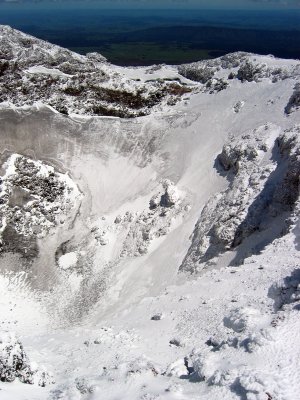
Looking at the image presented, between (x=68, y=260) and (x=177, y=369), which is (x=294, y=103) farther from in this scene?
(x=177, y=369)

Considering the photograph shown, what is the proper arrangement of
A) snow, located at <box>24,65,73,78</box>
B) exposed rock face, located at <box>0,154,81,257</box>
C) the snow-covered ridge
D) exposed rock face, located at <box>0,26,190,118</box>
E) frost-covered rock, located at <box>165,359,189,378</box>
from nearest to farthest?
frost-covered rock, located at <box>165,359,189,378</box> < exposed rock face, located at <box>0,154,81,257</box> < the snow-covered ridge < exposed rock face, located at <box>0,26,190,118</box> < snow, located at <box>24,65,73,78</box>

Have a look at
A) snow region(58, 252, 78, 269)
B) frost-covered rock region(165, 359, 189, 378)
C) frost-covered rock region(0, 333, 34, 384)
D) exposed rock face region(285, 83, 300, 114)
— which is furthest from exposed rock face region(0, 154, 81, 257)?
frost-covered rock region(165, 359, 189, 378)

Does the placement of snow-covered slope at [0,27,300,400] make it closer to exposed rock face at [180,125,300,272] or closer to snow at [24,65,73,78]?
exposed rock face at [180,125,300,272]

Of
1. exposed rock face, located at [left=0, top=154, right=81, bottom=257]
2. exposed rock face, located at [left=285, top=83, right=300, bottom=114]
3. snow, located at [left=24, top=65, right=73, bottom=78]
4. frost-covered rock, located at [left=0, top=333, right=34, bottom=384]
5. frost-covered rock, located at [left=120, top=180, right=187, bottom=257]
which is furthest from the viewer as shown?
snow, located at [left=24, top=65, right=73, bottom=78]

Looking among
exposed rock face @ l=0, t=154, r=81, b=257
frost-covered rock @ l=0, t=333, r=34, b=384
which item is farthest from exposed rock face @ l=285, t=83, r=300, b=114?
frost-covered rock @ l=0, t=333, r=34, b=384

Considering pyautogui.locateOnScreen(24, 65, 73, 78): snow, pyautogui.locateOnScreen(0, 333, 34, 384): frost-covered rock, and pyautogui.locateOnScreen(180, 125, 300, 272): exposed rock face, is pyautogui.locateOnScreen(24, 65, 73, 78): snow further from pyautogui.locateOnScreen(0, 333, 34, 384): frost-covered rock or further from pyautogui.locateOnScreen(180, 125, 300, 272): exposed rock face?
pyautogui.locateOnScreen(0, 333, 34, 384): frost-covered rock

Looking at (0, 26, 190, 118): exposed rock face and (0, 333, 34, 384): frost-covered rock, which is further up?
(0, 26, 190, 118): exposed rock face

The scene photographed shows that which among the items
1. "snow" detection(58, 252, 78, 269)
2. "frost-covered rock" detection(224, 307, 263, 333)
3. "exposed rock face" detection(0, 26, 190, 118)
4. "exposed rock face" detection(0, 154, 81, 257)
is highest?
"exposed rock face" detection(0, 26, 190, 118)

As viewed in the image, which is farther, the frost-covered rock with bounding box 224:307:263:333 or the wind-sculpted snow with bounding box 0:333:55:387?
the frost-covered rock with bounding box 224:307:263:333
